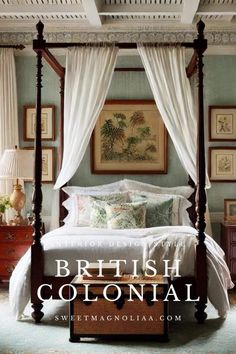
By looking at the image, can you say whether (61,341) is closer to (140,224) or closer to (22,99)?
(140,224)

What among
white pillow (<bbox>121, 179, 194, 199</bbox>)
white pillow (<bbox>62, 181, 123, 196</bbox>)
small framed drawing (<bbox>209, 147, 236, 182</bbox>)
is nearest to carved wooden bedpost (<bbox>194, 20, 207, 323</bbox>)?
white pillow (<bbox>121, 179, 194, 199</bbox>)

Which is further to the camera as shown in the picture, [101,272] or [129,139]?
[129,139]

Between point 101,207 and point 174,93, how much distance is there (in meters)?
1.51

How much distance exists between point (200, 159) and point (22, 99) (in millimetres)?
2879

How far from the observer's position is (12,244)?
19.8 feet

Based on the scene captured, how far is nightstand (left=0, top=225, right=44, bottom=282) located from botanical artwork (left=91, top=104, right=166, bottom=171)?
4.34ft

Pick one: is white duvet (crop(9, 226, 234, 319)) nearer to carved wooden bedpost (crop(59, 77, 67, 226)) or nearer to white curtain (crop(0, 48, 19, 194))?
carved wooden bedpost (crop(59, 77, 67, 226))

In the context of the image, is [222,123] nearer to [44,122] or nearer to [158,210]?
[158,210]

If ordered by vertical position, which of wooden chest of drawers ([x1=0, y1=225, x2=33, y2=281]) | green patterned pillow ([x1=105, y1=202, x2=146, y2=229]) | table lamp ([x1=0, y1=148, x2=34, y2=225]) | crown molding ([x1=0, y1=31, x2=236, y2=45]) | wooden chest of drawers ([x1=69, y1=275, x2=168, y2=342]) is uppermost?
crown molding ([x1=0, y1=31, x2=236, y2=45])

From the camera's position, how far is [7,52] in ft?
21.8

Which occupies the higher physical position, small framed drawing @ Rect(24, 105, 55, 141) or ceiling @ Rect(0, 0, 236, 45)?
ceiling @ Rect(0, 0, 236, 45)

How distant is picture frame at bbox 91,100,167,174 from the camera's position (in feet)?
22.1

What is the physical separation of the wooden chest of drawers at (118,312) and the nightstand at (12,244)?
1935 mm

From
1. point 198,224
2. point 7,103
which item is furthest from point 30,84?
point 198,224
